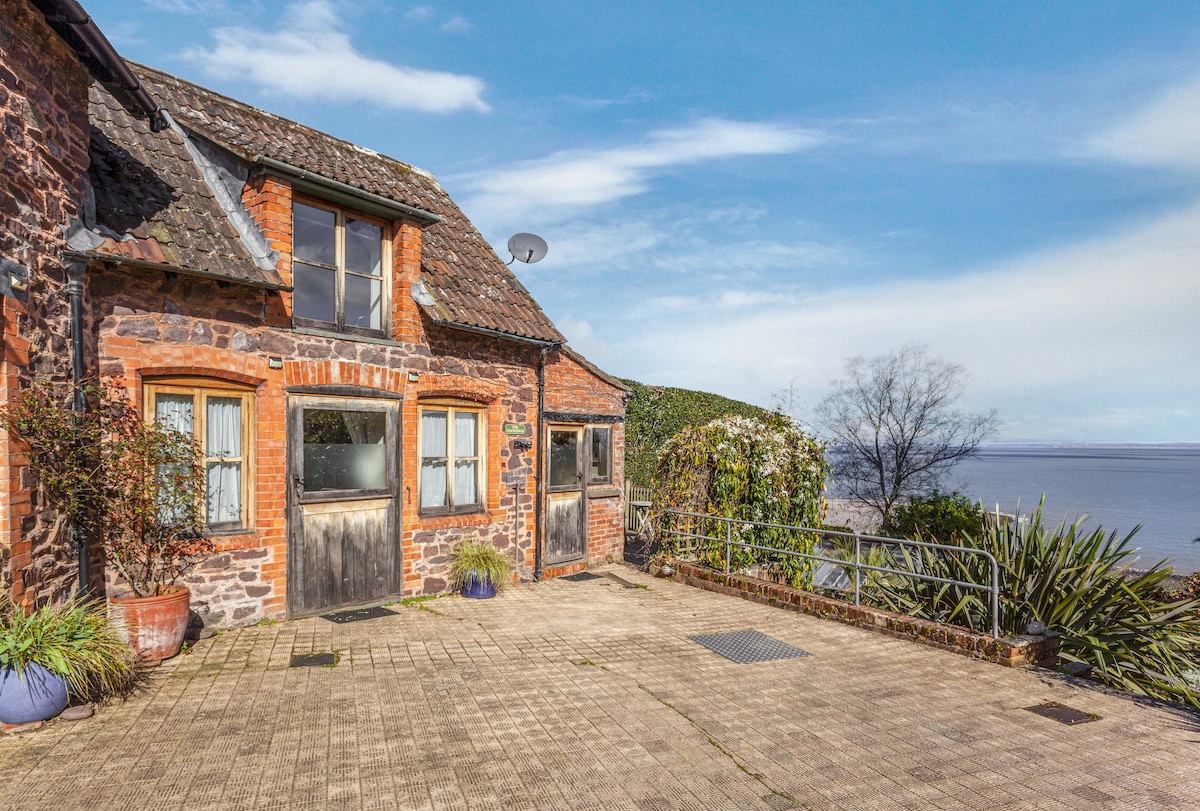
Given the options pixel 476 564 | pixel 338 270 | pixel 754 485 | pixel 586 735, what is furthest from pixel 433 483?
pixel 754 485

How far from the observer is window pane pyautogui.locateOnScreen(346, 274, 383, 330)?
8.23 metres

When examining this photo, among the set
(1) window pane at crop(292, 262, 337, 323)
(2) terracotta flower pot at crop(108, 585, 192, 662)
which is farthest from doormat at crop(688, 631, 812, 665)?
(1) window pane at crop(292, 262, 337, 323)

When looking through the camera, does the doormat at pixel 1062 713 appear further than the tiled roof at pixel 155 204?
No

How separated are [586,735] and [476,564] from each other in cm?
455

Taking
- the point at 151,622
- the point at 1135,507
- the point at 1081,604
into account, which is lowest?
the point at 1135,507

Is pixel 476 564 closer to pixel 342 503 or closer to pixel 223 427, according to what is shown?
pixel 342 503

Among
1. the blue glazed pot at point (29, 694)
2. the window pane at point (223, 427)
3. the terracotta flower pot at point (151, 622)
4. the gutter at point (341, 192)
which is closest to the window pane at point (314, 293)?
the gutter at point (341, 192)

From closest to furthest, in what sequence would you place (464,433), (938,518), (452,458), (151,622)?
(151,622) < (452,458) < (464,433) < (938,518)

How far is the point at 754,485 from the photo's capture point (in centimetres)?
1084

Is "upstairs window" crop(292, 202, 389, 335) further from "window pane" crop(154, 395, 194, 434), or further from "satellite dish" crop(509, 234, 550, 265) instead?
"satellite dish" crop(509, 234, 550, 265)

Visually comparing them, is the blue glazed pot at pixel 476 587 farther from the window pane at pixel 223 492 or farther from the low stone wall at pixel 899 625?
the low stone wall at pixel 899 625

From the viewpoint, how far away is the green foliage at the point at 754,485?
1076cm

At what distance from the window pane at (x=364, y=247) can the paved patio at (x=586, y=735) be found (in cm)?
438

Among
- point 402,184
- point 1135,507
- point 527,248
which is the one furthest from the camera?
point 1135,507
